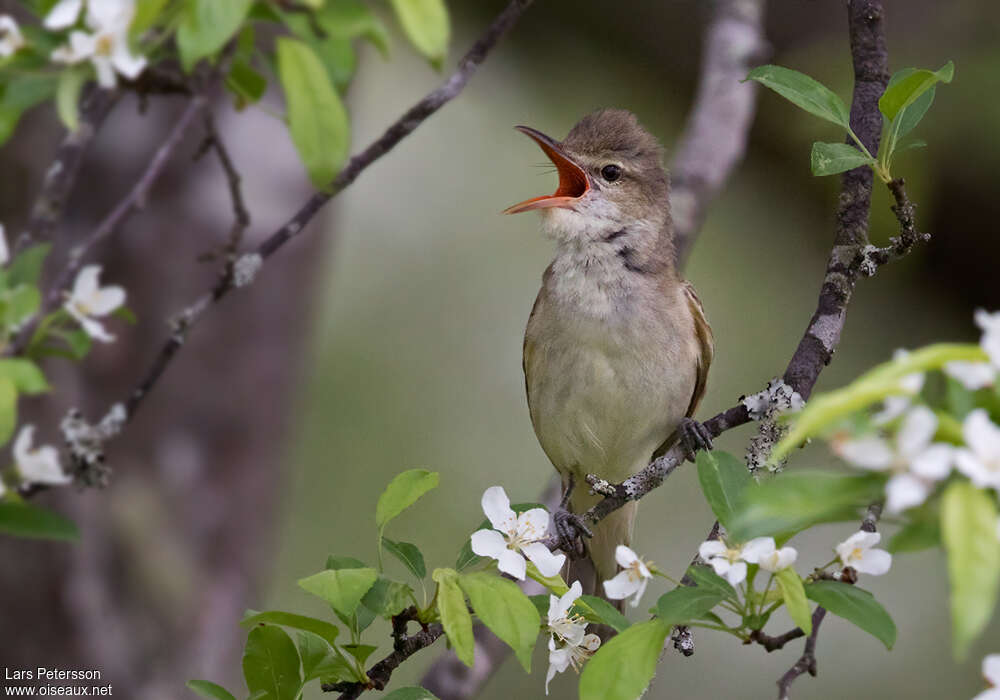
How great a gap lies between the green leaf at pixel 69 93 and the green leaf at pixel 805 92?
1.40 meters

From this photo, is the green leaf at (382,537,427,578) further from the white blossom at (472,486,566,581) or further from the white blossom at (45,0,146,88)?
the white blossom at (45,0,146,88)

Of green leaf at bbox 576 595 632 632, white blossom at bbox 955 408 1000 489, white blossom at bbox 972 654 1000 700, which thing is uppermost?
white blossom at bbox 955 408 1000 489

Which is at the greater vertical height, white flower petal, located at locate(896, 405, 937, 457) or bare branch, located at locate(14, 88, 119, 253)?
white flower petal, located at locate(896, 405, 937, 457)

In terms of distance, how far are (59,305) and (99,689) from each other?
1.95 m

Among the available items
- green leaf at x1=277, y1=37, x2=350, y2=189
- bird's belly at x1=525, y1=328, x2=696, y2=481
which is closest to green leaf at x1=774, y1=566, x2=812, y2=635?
green leaf at x1=277, y1=37, x2=350, y2=189

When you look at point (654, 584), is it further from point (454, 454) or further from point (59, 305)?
point (59, 305)

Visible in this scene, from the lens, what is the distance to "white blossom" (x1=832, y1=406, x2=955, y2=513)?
4.72 feet

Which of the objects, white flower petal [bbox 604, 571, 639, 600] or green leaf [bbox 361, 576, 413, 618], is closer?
green leaf [bbox 361, 576, 413, 618]


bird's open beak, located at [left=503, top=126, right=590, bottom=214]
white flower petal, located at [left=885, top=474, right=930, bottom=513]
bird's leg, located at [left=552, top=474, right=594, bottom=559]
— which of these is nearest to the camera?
white flower petal, located at [left=885, top=474, right=930, bottom=513]

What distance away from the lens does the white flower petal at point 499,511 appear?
8.09ft

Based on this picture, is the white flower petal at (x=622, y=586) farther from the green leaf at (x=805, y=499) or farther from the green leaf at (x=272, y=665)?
the green leaf at (x=805, y=499)

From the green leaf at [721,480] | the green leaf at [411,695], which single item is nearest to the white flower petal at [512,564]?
the green leaf at [411,695]

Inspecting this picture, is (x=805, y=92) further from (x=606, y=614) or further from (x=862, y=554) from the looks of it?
→ (x=606, y=614)

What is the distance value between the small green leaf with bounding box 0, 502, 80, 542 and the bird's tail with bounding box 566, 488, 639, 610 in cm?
260
